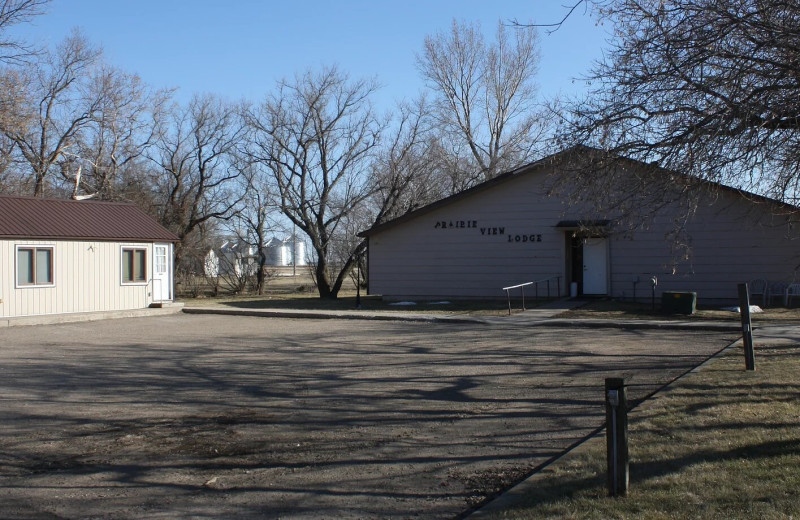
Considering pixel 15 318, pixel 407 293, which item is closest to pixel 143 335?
pixel 15 318

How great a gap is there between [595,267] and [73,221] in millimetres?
17652

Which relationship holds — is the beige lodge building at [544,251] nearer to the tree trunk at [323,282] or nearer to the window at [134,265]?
the tree trunk at [323,282]

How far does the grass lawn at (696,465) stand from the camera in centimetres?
517

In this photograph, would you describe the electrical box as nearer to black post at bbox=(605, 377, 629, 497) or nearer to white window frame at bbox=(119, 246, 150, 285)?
black post at bbox=(605, 377, 629, 497)

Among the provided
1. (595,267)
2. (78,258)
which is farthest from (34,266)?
(595,267)

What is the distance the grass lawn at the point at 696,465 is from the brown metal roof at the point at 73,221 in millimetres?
19993

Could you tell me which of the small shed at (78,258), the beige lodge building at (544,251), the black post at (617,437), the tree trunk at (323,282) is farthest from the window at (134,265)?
the black post at (617,437)

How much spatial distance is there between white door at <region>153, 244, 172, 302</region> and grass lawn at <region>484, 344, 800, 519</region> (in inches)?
841

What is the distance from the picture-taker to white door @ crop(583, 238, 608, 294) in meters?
25.6

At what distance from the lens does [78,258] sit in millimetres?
24031

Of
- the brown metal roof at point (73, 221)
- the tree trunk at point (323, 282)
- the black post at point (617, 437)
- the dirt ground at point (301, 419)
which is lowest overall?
the dirt ground at point (301, 419)

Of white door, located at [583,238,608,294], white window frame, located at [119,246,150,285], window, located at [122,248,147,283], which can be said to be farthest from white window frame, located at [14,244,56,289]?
white door, located at [583,238,608,294]

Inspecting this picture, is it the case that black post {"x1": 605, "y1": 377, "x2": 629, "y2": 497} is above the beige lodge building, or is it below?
below

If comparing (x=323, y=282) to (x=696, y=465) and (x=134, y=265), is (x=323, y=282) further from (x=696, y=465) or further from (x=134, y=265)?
(x=696, y=465)
